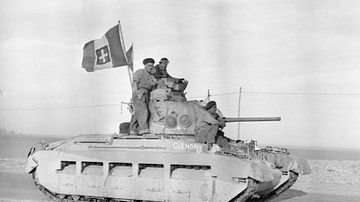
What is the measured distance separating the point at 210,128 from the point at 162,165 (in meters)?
1.59

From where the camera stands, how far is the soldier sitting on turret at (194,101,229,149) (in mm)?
15196

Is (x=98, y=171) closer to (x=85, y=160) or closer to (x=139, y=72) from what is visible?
(x=85, y=160)

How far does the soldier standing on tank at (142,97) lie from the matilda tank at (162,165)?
0.81ft

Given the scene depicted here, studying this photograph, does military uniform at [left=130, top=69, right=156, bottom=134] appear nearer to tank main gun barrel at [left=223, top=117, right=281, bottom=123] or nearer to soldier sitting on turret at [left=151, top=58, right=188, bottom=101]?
soldier sitting on turret at [left=151, top=58, right=188, bottom=101]

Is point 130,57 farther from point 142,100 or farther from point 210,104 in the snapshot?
point 210,104

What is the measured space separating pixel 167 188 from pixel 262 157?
3.19 metres

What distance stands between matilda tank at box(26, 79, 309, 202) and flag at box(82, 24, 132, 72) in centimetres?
266

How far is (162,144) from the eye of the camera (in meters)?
15.1

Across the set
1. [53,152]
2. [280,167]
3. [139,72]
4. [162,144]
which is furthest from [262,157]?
[53,152]

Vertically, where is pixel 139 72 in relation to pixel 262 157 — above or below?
above

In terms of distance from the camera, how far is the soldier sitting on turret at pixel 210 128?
15.2 m

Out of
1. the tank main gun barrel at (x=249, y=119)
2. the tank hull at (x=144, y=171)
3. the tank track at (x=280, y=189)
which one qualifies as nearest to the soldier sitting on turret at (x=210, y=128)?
the tank hull at (x=144, y=171)

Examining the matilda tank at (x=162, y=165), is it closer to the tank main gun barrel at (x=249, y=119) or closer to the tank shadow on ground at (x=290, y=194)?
the tank main gun barrel at (x=249, y=119)

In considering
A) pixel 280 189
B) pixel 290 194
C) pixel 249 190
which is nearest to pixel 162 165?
pixel 249 190
